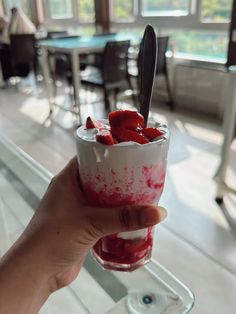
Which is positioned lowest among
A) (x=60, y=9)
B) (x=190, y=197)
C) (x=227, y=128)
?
(x=190, y=197)

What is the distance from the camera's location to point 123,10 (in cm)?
451

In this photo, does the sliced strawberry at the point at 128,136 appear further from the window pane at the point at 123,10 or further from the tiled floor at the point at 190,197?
the window pane at the point at 123,10

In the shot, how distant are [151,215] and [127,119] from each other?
15 cm

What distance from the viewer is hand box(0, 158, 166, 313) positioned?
510 mm

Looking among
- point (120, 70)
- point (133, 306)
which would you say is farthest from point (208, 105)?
point (133, 306)

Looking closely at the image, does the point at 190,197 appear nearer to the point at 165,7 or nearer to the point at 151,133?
the point at 151,133

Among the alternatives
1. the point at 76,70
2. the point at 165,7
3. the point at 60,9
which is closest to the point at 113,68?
the point at 76,70

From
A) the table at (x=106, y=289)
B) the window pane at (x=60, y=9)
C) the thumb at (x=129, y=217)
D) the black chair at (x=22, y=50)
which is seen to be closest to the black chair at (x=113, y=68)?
the black chair at (x=22, y=50)

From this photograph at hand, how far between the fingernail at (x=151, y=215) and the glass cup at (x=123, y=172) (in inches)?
1.4

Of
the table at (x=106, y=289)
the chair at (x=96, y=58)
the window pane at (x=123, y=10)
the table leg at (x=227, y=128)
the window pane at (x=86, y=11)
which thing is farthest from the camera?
the window pane at (x=86, y=11)

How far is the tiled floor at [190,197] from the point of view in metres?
1.40

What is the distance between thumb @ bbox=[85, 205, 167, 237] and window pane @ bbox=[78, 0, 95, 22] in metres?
5.00

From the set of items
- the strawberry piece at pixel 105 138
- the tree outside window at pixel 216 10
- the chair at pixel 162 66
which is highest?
the tree outside window at pixel 216 10

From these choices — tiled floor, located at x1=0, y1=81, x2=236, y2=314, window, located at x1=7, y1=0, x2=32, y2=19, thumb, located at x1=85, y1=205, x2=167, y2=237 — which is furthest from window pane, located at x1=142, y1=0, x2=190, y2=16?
thumb, located at x1=85, y1=205, x2=167, y2=237
